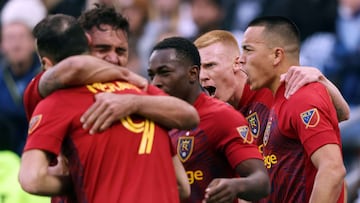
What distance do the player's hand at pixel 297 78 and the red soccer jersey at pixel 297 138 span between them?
0.12 ft

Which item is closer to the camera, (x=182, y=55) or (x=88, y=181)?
(x=88, y=181)

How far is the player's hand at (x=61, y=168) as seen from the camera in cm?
649

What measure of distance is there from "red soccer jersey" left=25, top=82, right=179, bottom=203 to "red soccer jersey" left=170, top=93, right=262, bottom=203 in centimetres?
77

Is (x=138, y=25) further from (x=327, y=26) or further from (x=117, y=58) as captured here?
(x=117, y=58)

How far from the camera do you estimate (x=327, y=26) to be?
13484mm

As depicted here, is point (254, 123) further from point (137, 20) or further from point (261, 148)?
point (137, 20)

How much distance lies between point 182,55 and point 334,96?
3.95ft

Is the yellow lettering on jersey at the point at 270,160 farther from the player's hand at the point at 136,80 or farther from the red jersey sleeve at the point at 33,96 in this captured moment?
the red jersey sleeve at the point at 33,96

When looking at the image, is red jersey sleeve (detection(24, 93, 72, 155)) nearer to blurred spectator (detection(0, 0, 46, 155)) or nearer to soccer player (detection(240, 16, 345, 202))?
soccer player (detection(240, 16, 345, 202))

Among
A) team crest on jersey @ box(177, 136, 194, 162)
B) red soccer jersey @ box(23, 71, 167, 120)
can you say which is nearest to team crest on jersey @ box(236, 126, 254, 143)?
team crest on jersey @ box(177, 136, 194, 162)

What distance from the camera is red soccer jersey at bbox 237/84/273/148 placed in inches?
324

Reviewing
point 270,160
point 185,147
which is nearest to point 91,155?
point 185,147

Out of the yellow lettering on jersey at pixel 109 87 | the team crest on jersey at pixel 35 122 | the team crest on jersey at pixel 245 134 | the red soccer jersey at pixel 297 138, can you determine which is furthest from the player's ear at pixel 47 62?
the red soccer jersey at pixel 297 138

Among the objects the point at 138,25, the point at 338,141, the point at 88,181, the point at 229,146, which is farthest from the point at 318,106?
the point at 138,25
